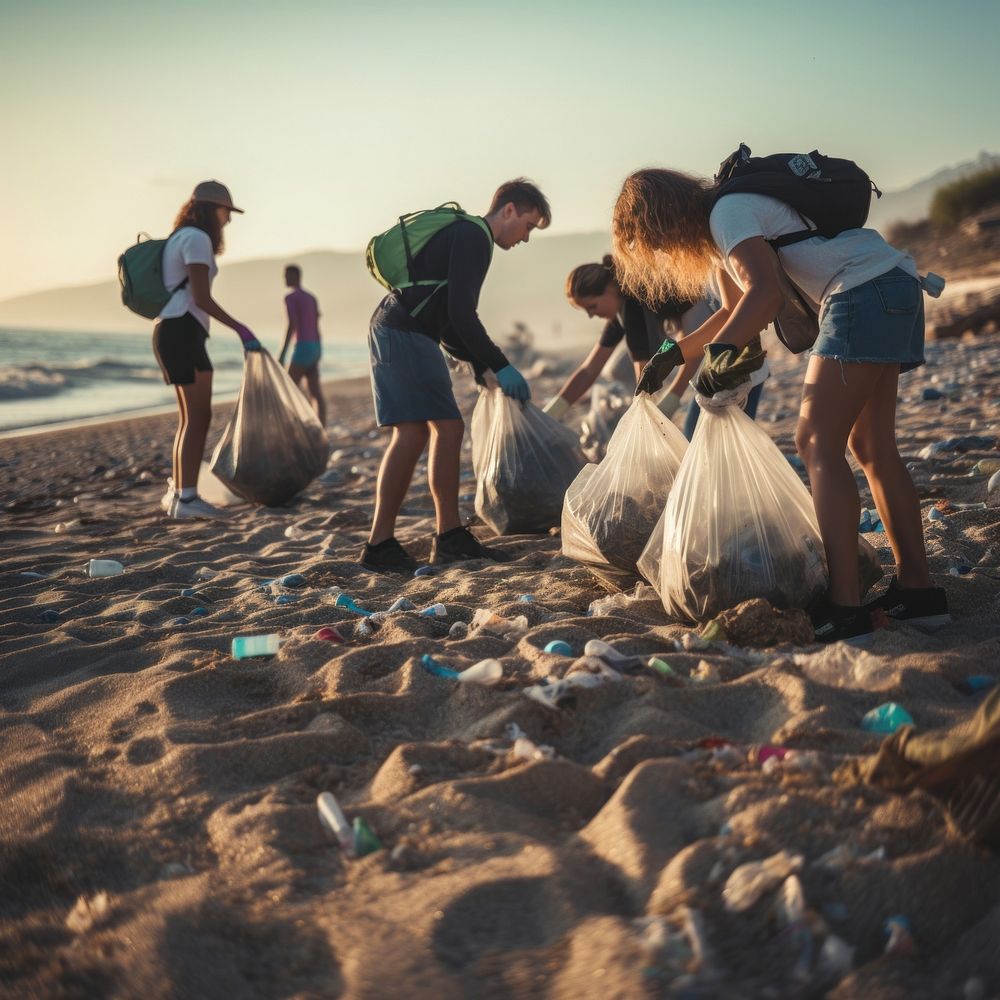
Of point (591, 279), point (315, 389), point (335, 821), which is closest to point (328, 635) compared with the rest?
point (335, 821)

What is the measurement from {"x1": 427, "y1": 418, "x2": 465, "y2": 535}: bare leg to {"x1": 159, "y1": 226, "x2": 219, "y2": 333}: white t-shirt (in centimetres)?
183

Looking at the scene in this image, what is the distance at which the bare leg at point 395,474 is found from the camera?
12.2ft

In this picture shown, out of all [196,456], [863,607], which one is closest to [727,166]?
[863,607]

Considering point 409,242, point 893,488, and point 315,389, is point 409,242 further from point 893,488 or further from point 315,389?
point 315,389

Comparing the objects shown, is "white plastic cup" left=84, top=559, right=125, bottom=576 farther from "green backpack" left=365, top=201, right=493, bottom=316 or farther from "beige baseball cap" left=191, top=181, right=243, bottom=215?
"beige baseball cap" left=191, top=181, right=243, bottom=215

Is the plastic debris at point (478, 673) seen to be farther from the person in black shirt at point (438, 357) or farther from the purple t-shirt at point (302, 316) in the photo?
the purple t-shirt at point (302, 316)

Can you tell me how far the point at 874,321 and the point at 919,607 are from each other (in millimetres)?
777

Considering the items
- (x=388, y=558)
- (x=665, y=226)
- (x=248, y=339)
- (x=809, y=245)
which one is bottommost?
(x=388, y=558)

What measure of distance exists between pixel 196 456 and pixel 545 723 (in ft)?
12.0

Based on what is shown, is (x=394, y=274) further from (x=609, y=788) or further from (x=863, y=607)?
(x=609, y=788)

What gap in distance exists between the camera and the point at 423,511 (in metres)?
4.98

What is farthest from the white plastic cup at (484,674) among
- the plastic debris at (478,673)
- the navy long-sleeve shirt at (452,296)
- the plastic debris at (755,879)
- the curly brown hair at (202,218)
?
the curly brown hair at (202,218)

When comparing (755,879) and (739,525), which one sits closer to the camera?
(755,879)

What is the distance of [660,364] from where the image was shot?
9.37 ft
